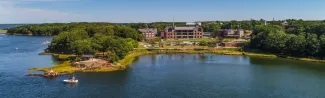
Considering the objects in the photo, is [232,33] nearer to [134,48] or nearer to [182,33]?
[182,33]

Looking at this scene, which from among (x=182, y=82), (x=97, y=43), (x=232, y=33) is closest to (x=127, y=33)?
(x=97, y=43)

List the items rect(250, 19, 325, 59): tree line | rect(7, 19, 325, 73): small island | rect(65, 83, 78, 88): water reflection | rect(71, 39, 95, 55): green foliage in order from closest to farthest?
rect(65, 83, 78, 88): water reflection
rect(7, 19, 325, 73): small island
rect(71, 39, 95, 55): green foliage
rect(250, 19, 325, 59): tree line

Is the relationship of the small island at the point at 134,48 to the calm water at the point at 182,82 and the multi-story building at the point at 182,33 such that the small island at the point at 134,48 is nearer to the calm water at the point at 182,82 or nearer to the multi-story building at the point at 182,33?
the calm water at the point at 182,82

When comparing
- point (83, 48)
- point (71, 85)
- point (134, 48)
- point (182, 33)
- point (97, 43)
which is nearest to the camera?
point (71, 85)

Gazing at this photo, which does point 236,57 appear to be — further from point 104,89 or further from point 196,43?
point 104,89

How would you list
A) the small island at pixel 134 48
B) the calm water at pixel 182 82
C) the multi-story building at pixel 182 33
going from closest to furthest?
the calm water at pixel 182 82 → the small island at pixel 134 48 → the multi-story building at pixel 182 33

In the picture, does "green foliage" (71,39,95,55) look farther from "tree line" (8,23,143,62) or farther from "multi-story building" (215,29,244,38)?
"multi-story building" (215,29,244,38)

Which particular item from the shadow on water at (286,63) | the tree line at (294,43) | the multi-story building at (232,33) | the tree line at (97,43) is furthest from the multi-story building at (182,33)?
the shadow on water at (286,63)

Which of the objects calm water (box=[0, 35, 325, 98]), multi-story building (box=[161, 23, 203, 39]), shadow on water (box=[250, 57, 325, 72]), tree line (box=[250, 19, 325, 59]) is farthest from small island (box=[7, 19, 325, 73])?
multi-story building (box=[161, 23, 203, 39])
